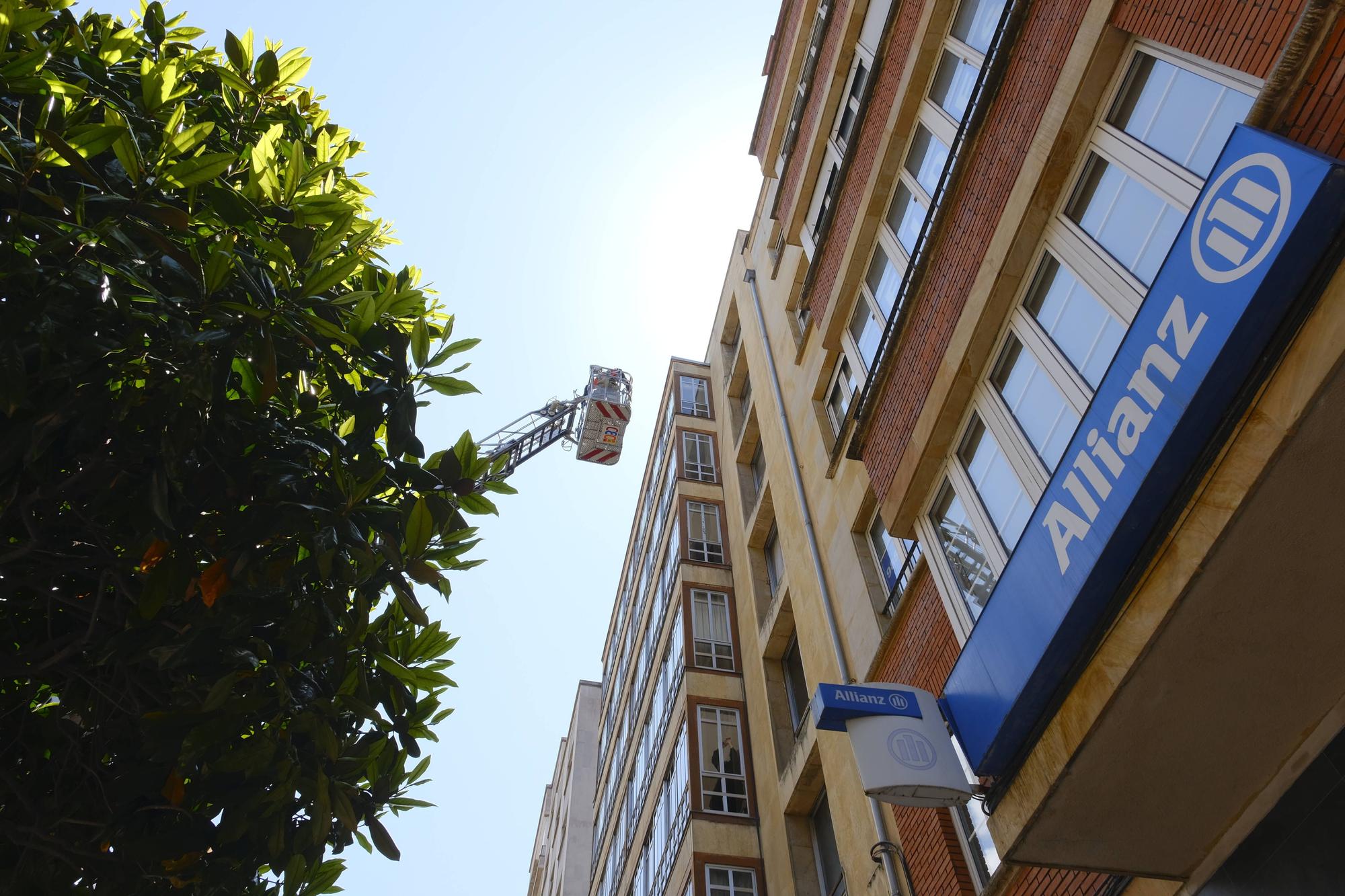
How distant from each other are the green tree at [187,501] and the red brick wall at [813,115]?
→ 1242 cm

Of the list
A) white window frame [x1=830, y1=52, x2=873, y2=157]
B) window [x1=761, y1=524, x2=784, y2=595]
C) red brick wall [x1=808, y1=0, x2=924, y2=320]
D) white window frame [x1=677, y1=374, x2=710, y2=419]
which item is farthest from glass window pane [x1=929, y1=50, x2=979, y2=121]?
white window frame [x1=677, y1=374, x2=710, y2=419]

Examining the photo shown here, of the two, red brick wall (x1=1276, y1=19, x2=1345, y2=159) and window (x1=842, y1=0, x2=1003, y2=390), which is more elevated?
window (x1=842, y1=0, x2=1003, y2=390)

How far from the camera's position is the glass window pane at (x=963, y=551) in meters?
9.10

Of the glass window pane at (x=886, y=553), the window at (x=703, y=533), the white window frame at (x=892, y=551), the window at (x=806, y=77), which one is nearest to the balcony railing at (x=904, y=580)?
the white window frame at (x=892, y=551)

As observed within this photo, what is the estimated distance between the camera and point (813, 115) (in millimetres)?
17406

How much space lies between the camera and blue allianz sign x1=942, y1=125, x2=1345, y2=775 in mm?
4703

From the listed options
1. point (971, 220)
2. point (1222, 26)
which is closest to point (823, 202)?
point (971, 220)

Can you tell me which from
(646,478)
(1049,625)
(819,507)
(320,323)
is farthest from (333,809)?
(646,478)

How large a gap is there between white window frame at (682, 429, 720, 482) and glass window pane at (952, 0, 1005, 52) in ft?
61.1

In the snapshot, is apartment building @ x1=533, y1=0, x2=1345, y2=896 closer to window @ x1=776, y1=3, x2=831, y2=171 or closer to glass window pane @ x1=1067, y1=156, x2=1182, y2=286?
glass window pane @ x1=1067, y1=156, x2=1182, y2=286

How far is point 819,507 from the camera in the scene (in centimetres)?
1555

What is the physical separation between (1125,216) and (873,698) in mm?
4546

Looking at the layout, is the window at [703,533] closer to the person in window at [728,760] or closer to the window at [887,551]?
the person in window at [728,760]

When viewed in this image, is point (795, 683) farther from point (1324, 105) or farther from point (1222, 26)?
point (1324, 105)
